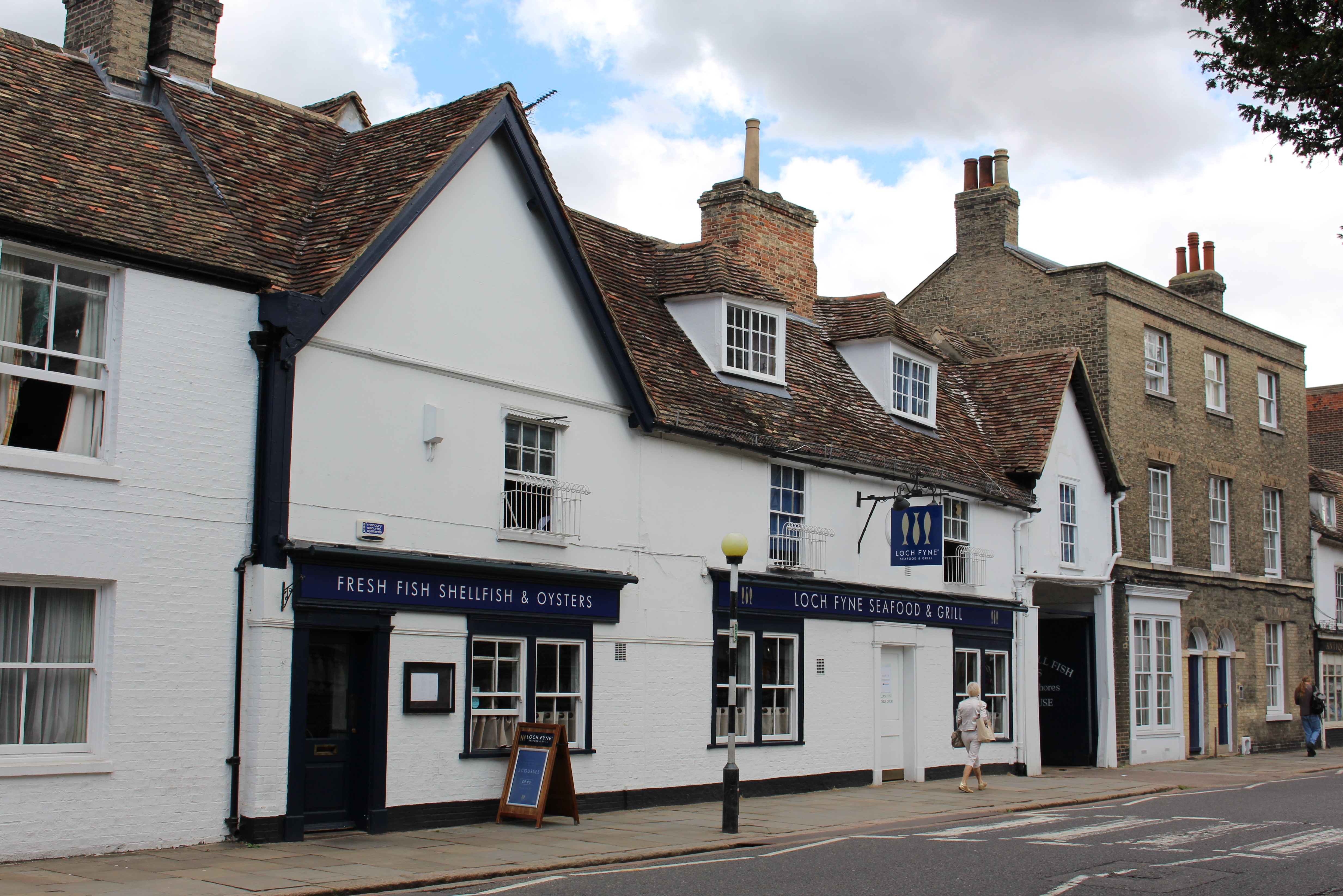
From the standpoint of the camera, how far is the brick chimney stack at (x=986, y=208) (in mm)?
30203

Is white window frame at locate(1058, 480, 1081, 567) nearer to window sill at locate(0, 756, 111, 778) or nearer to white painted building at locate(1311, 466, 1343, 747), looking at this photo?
white painted building at locate(1311, 466, 1343, 747)

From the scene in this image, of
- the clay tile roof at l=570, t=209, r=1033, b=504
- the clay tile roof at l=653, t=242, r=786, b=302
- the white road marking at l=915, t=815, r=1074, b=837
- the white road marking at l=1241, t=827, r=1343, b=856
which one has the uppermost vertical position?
the clay tile roof at l=653, t=242, r=786, b=302

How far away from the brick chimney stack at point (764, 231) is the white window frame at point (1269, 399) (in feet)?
48.6

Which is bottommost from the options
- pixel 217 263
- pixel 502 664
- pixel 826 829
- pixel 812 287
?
pixel 826 829

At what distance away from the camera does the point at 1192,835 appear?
1420 centimetres

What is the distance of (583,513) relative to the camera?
54.1 feet

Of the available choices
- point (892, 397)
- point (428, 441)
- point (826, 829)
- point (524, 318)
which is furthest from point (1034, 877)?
point (892, 397)

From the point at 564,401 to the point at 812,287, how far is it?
958 centimetres

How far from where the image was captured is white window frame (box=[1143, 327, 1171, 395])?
29.2 metres

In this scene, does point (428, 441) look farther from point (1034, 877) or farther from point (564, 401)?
point (1034, 877)

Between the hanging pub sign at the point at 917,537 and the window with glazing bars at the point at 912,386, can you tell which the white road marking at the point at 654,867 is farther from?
the window with glazing bars at the point at 912,386

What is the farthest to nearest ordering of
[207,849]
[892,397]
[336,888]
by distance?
[892,397]
[207,849]
[336,888]

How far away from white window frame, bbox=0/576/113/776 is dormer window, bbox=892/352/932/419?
1484cm

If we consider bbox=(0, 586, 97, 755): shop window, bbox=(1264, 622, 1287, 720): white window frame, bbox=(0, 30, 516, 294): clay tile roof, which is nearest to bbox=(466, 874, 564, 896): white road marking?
bbox=(0, 586, 97, 755): shop window
